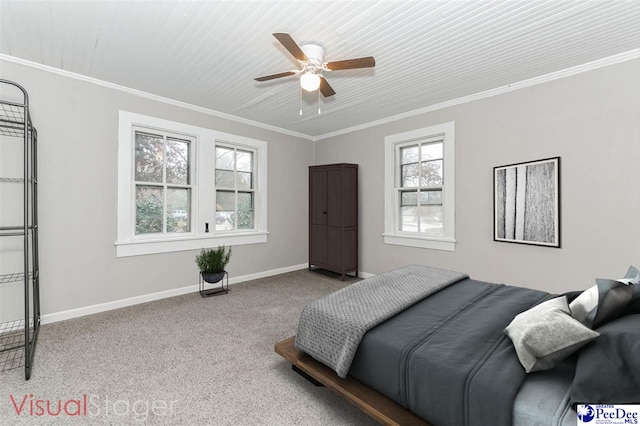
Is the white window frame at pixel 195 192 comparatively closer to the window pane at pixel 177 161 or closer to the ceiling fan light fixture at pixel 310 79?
the window pane at pixel 177 161

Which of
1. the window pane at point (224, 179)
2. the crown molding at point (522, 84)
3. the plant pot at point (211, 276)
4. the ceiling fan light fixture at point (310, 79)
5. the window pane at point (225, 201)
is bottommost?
the plant pot at point (211, 276)

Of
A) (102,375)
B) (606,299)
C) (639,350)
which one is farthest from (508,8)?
(102,375)

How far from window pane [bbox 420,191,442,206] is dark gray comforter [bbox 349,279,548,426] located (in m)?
2.26

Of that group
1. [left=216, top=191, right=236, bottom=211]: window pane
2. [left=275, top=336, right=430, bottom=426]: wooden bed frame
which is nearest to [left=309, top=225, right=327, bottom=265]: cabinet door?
[left=216, top=191, right=236, bottom=211]: window pane

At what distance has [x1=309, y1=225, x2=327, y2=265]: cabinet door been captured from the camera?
4.90 metres

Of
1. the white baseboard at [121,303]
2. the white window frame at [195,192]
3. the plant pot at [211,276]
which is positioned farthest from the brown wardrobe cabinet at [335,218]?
the plant pot at [211,276]

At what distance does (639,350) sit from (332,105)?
3.64 m

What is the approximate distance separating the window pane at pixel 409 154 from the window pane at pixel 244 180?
2507 millimetres

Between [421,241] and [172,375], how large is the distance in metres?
3.35

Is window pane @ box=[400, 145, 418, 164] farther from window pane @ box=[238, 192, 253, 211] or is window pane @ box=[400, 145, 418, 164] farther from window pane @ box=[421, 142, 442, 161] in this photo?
window pane @ box=[238, 192, 253, 211]

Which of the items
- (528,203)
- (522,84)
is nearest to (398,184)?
(528,203)

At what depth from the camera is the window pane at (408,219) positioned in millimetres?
4250

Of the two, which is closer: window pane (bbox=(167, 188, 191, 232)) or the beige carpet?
the beige carpet

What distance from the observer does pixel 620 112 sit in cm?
263
